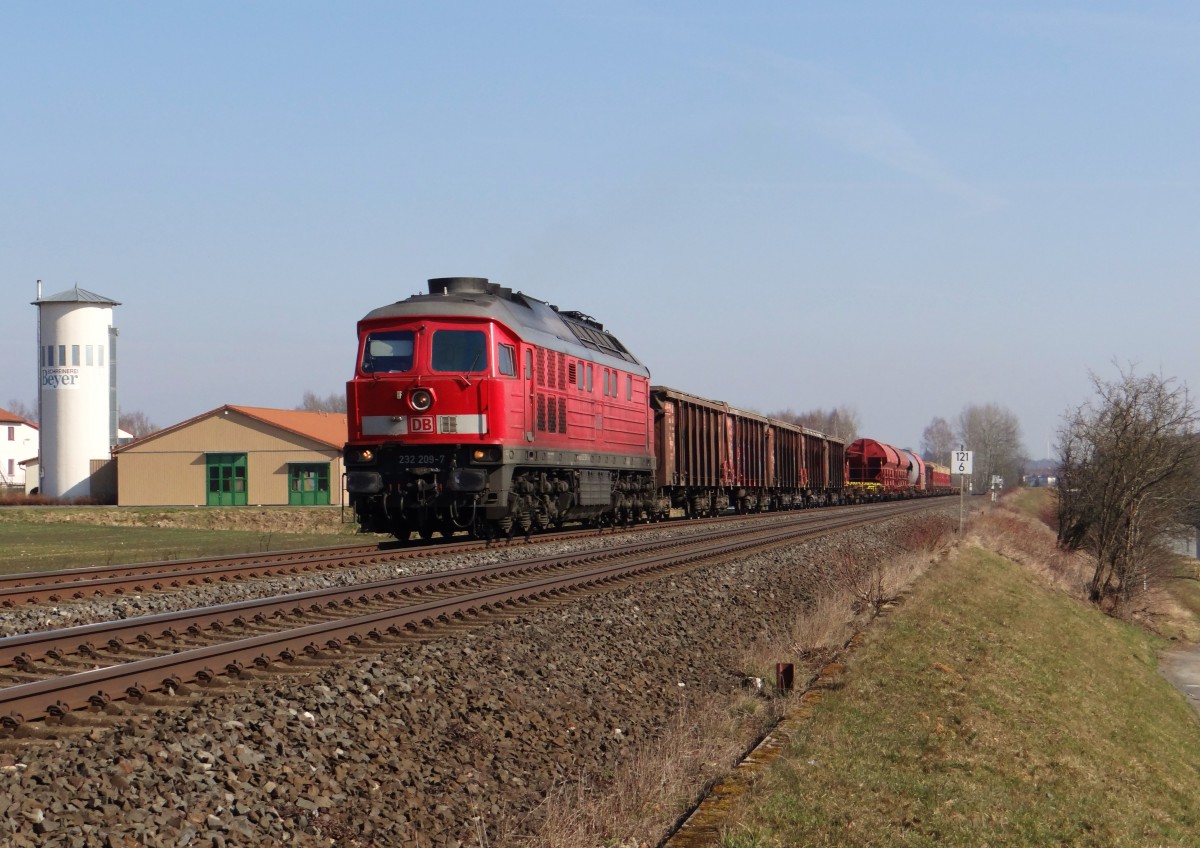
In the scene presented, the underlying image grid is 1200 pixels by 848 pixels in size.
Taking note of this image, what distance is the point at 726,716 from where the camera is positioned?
10.1 metres

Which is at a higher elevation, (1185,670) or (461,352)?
(461,352)

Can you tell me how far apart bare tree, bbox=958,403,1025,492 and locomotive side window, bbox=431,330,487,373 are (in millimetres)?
114345

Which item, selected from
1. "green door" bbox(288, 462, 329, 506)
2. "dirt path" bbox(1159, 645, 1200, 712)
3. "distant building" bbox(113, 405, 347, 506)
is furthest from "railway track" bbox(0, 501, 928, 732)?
"distant building" bbox(113, 405, 347, 506)

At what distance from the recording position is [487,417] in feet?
61.5

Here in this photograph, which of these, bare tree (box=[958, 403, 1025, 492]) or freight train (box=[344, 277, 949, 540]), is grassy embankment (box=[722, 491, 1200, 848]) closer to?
freight train (box=[344, 277, 949, 540])

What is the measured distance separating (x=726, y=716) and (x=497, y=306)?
35.3 ft

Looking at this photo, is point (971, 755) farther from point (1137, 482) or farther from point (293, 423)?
point (293, 423)

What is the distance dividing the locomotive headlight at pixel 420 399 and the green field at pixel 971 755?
315 inches

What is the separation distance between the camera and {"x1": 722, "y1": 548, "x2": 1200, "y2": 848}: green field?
7.34 meters

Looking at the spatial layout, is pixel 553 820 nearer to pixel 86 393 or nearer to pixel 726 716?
pixel 726 716

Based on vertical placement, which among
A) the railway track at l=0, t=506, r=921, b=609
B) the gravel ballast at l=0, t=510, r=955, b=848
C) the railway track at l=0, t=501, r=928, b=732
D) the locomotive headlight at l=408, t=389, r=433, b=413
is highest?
the locomotive headlight at l=408, t=389, r=433, b=413

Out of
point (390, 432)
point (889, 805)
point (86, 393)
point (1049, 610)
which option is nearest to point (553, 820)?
point (889, 805)

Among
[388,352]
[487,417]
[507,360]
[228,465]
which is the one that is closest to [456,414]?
[487,417]

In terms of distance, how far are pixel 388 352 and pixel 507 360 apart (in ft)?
6.50
